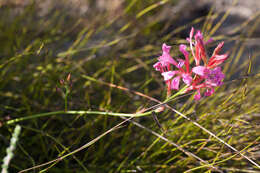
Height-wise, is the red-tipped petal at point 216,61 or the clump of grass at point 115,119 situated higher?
the red-tipped petal at point 216,61

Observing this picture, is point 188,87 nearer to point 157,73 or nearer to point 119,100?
point 119,100

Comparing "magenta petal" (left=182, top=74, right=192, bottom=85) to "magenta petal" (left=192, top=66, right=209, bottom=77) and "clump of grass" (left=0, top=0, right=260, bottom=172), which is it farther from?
"clump of grass" (left=0, top=0, right=260, bottom=172)

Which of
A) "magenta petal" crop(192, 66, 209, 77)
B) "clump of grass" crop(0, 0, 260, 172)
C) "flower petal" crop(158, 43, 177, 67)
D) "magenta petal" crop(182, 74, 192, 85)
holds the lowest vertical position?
"clump of grass" crop(0, 0, 260, 172)

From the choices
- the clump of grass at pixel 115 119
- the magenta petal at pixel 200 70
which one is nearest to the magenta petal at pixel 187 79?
the magenta petal at pixel 200 70

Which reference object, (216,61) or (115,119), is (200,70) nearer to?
(216,61)

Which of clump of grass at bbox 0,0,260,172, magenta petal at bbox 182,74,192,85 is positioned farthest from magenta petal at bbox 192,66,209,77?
clump of grass at bbox 0,0,260,172

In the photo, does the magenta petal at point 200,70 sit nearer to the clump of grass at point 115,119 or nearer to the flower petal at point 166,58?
the flower petal at point 166,58

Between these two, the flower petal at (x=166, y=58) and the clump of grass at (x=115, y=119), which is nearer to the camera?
the flower petal at (x=166, y=58)

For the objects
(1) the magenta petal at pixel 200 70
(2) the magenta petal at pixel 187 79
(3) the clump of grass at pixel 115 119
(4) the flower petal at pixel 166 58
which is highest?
(4) the flower petal at pixel 166 58

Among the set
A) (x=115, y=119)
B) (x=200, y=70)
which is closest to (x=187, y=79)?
(x=200, y=70)

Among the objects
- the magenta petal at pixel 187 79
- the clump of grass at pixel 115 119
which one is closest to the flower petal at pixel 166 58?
the magenta petal at pixel 187 79

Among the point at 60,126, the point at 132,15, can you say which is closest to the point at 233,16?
the point at 132,15
